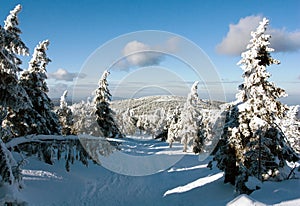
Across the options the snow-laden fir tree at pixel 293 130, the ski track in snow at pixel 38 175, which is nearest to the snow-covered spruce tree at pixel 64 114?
the ski track in snow at pixel 38 175

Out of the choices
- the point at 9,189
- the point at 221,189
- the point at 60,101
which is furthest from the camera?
the point at 60,101

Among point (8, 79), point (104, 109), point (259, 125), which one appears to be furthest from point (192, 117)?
point (8, 79)

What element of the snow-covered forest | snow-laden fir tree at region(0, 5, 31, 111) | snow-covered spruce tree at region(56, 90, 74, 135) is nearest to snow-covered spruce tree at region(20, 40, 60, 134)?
the snow-covered forest

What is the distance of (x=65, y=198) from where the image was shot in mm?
13203

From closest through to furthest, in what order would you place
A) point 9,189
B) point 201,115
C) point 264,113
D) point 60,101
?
point 9,189, point 264,113, point 201,115, point 60,101

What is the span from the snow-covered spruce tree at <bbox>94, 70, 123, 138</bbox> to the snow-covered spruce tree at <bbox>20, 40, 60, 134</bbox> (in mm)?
8077

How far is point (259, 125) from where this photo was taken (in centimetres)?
1487

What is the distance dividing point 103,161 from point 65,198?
11.3m

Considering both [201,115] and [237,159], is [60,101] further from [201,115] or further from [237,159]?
[237,159]

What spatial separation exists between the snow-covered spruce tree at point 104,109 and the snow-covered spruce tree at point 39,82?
808 centimetres

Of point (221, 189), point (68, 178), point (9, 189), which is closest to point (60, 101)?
point (68, 178)

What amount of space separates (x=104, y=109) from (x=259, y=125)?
1928 centimetres

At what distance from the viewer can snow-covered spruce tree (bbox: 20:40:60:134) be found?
66.2 feet

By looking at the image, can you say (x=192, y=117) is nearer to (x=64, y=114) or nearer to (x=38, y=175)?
(x=64, y=114)
